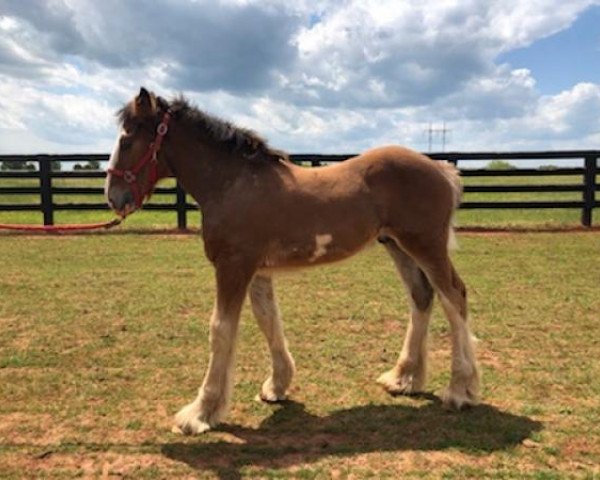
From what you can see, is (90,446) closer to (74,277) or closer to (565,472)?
(565,472)

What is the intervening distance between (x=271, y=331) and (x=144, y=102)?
6.50 ft

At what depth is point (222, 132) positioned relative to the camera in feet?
14.0

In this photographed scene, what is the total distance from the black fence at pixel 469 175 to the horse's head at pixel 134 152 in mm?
10004

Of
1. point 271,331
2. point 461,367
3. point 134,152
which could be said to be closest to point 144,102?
point 134,152

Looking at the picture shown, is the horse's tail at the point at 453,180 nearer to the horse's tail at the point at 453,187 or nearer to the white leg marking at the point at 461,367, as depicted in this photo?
the horse's tail at the point at 453,187

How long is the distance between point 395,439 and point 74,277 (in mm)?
6539

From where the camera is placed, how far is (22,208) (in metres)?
14.7

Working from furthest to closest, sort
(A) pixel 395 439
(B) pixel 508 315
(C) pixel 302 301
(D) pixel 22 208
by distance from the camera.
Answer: (D) pixel 22 208 → (C) pixel 302 301 → (B) pixel 508 315 → (A) pixel 395 439

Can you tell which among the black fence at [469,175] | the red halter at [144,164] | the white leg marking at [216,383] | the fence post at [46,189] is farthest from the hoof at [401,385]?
the fence post at [46,189]

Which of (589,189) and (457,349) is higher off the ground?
(589,189)

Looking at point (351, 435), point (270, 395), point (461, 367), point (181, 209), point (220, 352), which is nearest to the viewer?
point (351, 435)

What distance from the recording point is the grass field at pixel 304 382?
11.6ft

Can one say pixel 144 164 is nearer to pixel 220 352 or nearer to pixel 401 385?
pixel 220 352

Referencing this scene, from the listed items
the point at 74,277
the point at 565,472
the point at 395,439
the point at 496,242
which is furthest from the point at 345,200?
the point at 496,242
